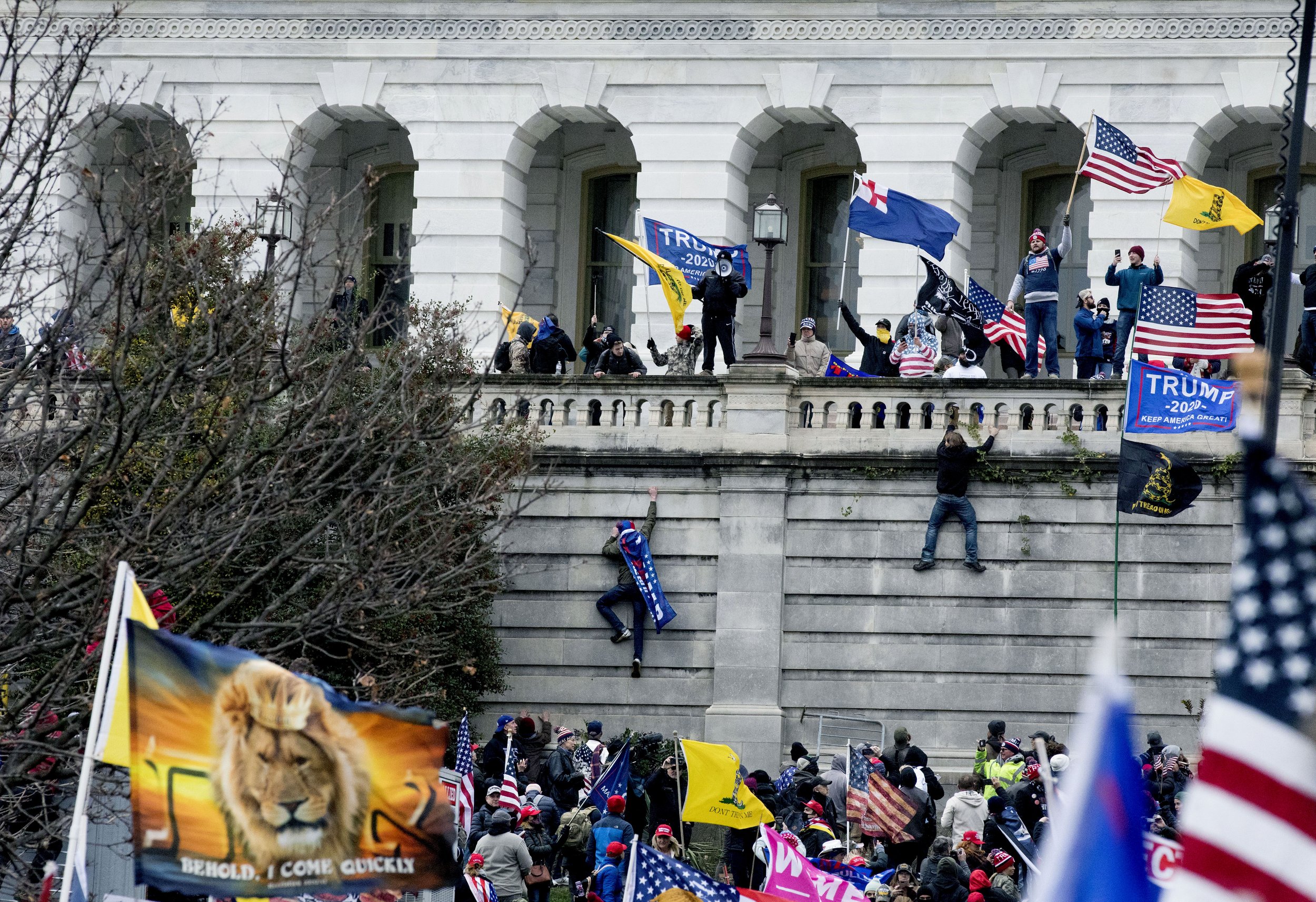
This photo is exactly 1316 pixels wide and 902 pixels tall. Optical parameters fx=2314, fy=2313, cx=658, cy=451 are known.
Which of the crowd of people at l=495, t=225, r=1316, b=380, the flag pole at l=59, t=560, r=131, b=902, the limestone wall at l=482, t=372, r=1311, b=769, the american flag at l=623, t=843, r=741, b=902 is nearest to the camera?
the flag pole at l=59, t=560, r=131, b=902

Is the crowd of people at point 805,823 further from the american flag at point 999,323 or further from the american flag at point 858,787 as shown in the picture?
the american flag at point 999,323

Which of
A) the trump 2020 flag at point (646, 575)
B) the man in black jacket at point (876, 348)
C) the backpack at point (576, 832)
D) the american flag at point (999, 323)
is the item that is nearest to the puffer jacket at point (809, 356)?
the man in black jacket at point (876, 348)

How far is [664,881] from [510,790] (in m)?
7.23

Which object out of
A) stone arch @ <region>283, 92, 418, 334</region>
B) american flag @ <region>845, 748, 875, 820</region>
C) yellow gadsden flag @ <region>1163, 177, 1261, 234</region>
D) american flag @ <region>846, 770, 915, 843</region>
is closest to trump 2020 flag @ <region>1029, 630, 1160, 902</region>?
american flag @ <region>846, 770, 915, 843</region>

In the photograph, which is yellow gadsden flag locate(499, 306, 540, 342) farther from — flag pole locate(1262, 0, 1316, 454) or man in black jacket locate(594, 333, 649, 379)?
flag pole locate(1262, 0, 1316, 454)

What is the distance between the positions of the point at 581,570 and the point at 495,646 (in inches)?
58.5

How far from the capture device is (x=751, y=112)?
36625 mm

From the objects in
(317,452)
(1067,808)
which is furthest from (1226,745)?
(317,452)

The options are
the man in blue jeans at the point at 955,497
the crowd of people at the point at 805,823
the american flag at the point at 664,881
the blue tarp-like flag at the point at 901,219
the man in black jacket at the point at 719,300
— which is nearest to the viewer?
the american flag at the point at 664,881

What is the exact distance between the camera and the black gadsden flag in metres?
26.5

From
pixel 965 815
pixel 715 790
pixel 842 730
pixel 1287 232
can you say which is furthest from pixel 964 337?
pixel 1287 232

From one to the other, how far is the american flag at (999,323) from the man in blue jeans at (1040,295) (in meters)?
0.12

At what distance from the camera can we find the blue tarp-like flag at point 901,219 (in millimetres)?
30766

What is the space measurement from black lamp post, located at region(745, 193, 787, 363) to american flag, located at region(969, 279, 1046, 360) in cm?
284
